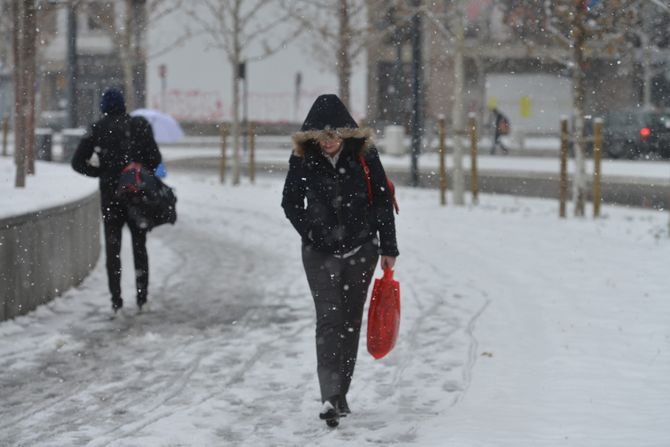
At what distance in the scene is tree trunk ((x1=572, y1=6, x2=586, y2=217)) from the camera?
16.5m

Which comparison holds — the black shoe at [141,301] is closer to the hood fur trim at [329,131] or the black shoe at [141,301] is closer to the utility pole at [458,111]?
the hood fur trim at [329,131]

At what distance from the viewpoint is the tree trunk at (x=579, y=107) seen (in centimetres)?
1653

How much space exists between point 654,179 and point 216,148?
20.6 meters

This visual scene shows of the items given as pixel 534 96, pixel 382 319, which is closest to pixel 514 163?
pixel 534 96

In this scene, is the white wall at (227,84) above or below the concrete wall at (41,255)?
above

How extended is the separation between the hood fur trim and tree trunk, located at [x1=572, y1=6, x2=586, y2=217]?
1074 centimetres

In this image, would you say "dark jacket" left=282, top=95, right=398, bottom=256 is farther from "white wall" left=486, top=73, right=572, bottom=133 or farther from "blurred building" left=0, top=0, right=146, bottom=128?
"white wall" left=486, top=73, right=572, bottom=133

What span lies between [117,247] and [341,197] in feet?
12.1

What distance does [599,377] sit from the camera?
24.2ft

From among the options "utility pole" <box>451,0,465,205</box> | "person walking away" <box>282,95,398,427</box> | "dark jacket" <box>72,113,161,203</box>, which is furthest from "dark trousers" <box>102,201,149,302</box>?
"utility pole" <box>451,0,465,205</box>

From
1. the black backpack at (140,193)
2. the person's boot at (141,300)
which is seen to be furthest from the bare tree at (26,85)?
the black backpack at (140,193)

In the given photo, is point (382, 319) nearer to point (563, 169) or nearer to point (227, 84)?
point (563, 169)

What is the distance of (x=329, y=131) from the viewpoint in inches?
242

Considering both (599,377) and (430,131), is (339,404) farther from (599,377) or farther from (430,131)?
(430,131)
